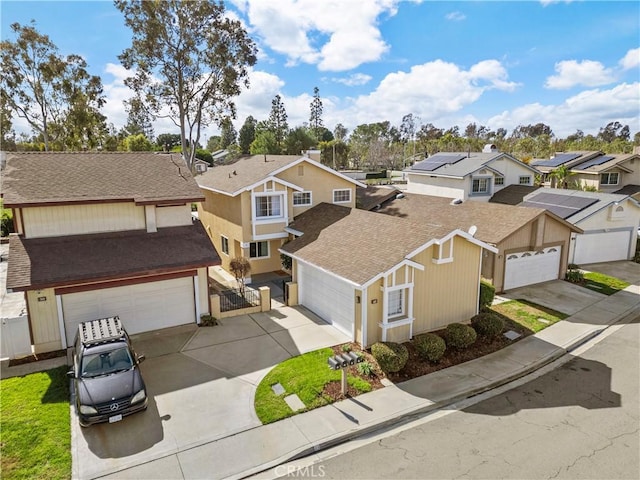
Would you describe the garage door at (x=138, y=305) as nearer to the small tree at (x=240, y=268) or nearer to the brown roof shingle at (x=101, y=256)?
the brown roof shingle at (x=101, y=256)

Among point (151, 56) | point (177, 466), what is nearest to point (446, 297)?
point (177, 466)

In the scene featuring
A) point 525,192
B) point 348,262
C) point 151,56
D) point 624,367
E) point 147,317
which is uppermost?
point 151,56

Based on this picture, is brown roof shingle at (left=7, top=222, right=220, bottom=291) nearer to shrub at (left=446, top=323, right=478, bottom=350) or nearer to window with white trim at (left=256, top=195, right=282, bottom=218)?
window with white trim at (left=256, top=195, right=282, bottom=218)

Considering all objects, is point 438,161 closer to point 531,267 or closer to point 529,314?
point 531,267

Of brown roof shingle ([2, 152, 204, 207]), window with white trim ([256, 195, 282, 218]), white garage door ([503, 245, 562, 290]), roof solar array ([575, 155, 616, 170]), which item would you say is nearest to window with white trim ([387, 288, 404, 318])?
brown roof shingle ([2, 152, 204, 207])

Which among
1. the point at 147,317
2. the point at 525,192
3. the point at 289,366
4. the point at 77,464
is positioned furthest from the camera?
the point at 525,192

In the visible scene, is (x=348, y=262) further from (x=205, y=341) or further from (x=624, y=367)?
(x=624, y=367)

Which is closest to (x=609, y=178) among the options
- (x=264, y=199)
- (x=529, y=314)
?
(x=529, y=314)
